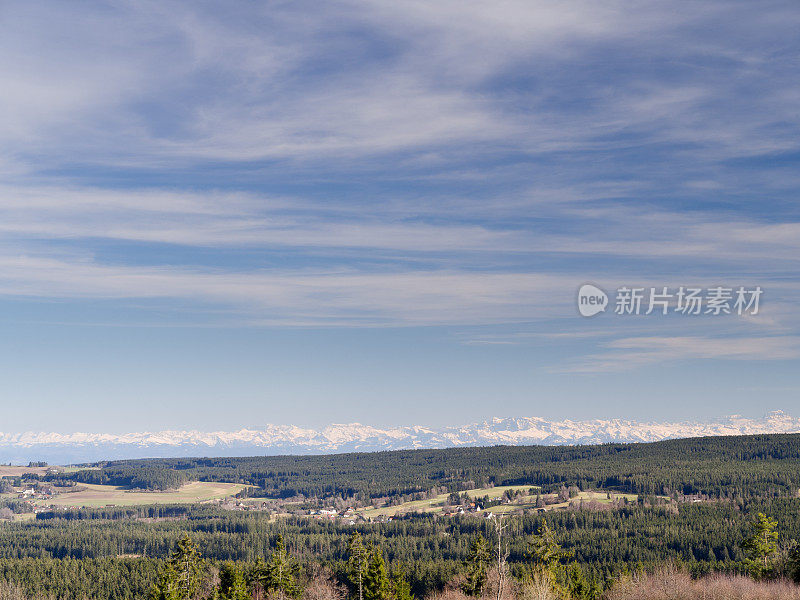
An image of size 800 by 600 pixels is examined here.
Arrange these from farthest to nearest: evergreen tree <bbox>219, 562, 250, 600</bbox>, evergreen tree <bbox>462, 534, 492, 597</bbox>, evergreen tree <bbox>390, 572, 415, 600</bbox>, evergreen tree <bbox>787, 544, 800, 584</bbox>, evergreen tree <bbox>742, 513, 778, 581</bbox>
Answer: evergreen tree <bbox>390, 572, 415, 600</bbox>, evergreen tree <bbox>462, 534, 492, 597</bbox>, evergreen tree <bbox>219, 562, 250, 600</bbox>, evergreen tree <bbox>742, 513, 778, 581</bbox>, evergreen tree <bbox>787, 544, 800, 584</bbox>

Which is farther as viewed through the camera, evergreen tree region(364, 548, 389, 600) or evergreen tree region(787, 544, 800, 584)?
evergreen tree region(364, 548, 389, 600)

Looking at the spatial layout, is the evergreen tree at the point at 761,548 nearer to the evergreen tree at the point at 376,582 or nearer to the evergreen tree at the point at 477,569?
the evergreen tree at the point at 477,569

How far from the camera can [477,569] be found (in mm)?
120812

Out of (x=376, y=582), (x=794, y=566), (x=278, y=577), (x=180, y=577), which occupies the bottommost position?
(x=376, y=582)

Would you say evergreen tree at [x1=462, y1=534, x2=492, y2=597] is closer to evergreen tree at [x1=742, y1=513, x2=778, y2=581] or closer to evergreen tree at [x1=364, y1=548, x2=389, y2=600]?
evergreen tree at [x1=364, y1=548, x2=389, y2=600]

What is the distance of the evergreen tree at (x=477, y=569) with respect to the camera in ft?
391

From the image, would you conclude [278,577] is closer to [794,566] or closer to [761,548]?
[761,548]

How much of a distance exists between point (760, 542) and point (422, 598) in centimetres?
7961

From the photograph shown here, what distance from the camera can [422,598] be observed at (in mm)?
164750

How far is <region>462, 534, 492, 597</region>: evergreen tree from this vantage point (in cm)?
11906

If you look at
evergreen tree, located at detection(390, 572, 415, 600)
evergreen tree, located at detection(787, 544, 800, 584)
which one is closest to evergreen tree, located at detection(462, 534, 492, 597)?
evergreen tree, located at detection(390, 572, 415, 600)

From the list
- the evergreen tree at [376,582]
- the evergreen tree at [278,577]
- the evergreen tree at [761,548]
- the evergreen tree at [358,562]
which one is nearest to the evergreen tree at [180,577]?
the evergreen tree at [278,577]

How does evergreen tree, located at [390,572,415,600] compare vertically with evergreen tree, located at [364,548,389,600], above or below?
below

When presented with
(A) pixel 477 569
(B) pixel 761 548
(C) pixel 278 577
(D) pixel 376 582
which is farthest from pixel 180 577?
(B) pixel 761 548
